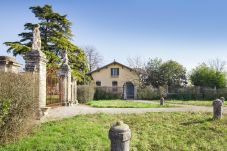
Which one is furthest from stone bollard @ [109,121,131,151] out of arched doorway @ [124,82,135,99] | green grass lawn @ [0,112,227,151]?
arched doorway @ [124,82,135,99]

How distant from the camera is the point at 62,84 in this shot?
59.8 feet

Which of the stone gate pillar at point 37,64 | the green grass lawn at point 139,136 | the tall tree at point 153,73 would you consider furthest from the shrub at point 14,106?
the tall tree at point 153,73

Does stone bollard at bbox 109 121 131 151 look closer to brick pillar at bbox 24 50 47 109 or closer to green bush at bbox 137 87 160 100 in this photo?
brick pillar at bbox 24 50 47 109

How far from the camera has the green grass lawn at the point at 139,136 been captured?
7.38 metres

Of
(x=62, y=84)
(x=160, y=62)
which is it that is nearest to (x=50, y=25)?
(x=62, y=84)

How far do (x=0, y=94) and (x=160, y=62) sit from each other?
136 feet

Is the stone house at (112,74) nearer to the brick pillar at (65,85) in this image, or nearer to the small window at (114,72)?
the small window at (114,72)

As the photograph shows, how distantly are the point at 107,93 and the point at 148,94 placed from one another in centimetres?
577

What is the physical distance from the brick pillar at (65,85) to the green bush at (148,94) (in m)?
19.9

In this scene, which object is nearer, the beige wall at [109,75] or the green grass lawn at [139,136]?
the green grass lawn at [139,136]

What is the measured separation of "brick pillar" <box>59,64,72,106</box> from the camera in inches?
715

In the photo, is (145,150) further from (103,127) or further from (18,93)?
(18,93)

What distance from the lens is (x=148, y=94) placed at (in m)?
37.5

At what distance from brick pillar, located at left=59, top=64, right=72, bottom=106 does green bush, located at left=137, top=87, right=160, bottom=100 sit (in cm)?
1990
